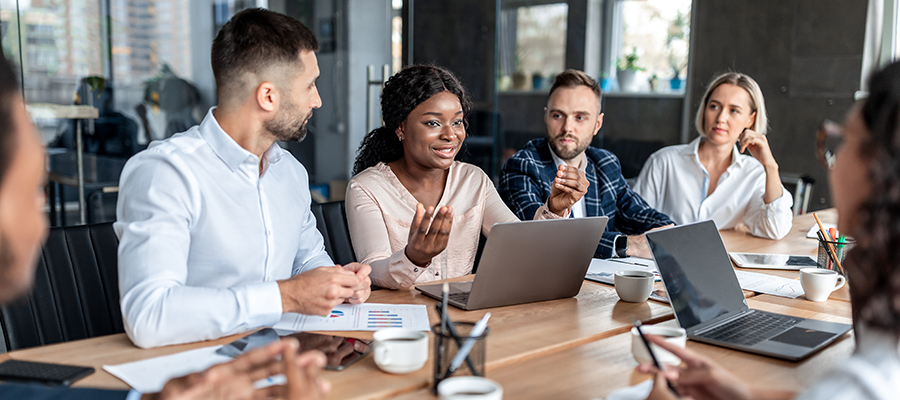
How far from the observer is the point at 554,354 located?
1265 millimetres

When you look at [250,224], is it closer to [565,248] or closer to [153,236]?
[153,236]

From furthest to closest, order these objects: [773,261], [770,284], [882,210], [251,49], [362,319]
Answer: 1. [773,261]
2. [770,284]
3. [251,49]
4. [362,319]
5. [882,210]

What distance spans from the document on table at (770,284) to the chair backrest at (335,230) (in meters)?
1.18

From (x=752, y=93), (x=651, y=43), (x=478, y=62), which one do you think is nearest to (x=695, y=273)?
(x=752, y=93)

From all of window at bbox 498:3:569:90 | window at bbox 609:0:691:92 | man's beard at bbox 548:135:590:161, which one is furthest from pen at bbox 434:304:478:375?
window at bbox 609:0:691:92

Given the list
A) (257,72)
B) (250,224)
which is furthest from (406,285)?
(257,72)

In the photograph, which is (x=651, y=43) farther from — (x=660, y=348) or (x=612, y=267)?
(x=660, y=348)

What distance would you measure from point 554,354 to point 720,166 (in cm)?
205

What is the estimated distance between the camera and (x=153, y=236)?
1.32 meters

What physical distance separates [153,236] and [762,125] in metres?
2.62

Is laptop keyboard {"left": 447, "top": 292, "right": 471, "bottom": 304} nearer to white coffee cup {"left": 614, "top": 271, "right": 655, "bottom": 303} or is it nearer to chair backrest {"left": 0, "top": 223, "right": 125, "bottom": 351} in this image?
white coffee cup {"left": 614, "top": 271, "right": 655, "bottom": 303}

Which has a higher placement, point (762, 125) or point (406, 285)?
point (762, 125)

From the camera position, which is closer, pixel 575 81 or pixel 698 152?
pixel 575 81

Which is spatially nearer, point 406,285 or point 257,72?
point 257,72
